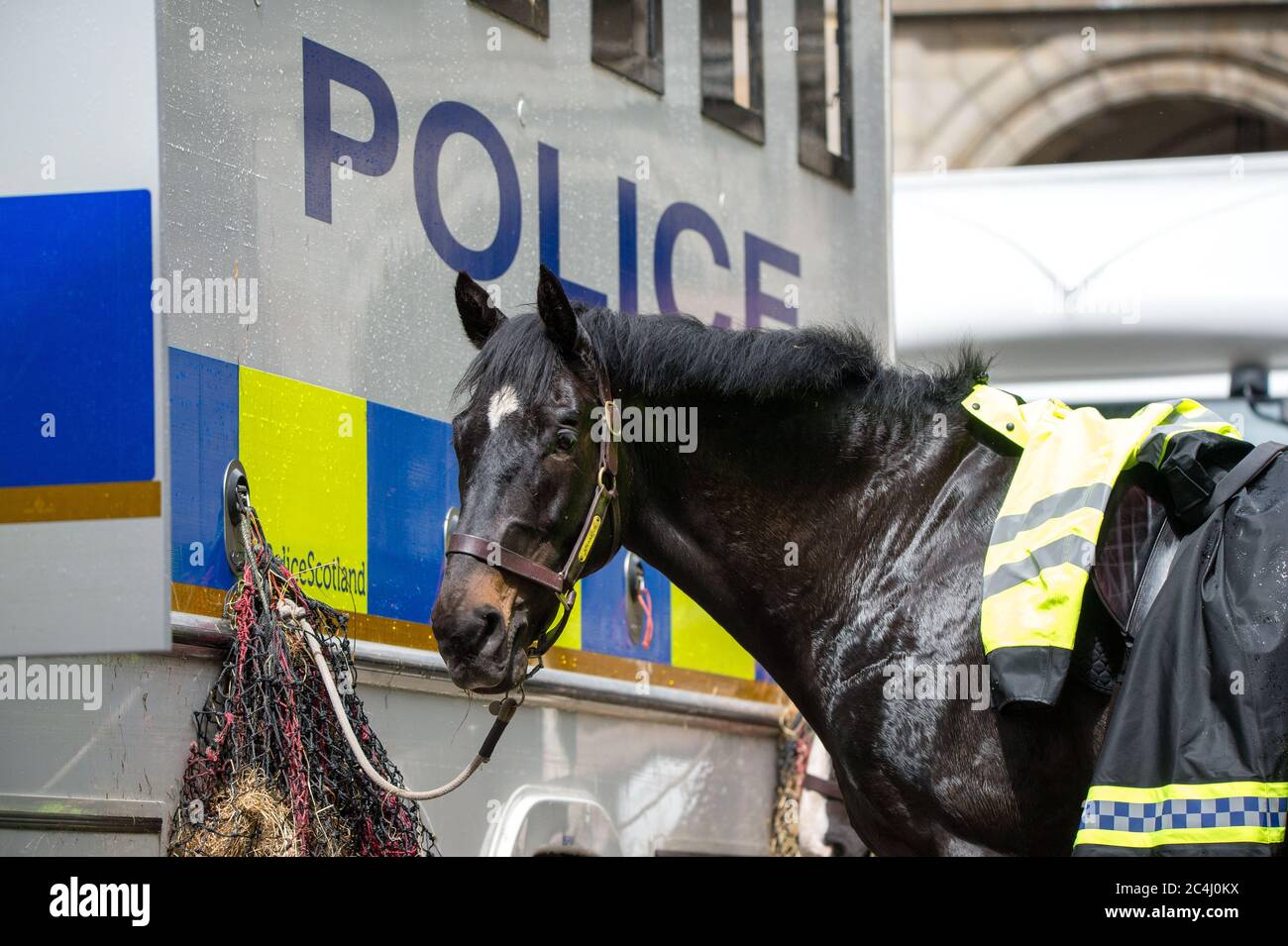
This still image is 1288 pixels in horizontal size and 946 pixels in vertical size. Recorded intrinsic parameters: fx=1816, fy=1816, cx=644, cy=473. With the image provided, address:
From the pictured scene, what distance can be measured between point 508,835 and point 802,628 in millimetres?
1427

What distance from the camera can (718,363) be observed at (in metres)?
4.14

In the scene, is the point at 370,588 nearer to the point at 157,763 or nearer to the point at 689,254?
the point at 157,763

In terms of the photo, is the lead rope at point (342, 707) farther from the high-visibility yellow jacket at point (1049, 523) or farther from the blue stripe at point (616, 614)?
the blue stripe at point (616, 614)

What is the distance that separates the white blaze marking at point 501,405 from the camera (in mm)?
3961

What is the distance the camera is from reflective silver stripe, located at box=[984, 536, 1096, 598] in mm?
3695

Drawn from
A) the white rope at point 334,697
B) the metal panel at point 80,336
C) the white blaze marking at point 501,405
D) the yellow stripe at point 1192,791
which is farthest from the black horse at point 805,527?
the metal panel at point 80,336

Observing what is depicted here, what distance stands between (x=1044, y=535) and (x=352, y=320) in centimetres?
196

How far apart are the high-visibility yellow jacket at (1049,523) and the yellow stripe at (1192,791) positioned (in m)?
0.21

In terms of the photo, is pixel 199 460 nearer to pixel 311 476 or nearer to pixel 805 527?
pixel 311 476

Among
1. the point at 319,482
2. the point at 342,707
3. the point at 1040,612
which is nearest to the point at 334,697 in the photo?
the point at 342,707

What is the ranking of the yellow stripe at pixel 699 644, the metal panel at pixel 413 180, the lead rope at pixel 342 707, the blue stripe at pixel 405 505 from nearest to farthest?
the lead rope at pixel 342 707, the metal panel at pixel 413 180, the blue stripe at pixel 405 505, the yellow stripe at pixel 699 644

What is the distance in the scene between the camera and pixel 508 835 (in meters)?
5.08

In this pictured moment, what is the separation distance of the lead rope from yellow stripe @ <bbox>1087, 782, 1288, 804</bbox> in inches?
53.1

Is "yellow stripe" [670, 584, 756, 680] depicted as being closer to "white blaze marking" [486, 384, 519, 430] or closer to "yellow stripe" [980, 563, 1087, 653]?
"white blaze marking" [486, 384, 519, 430]
